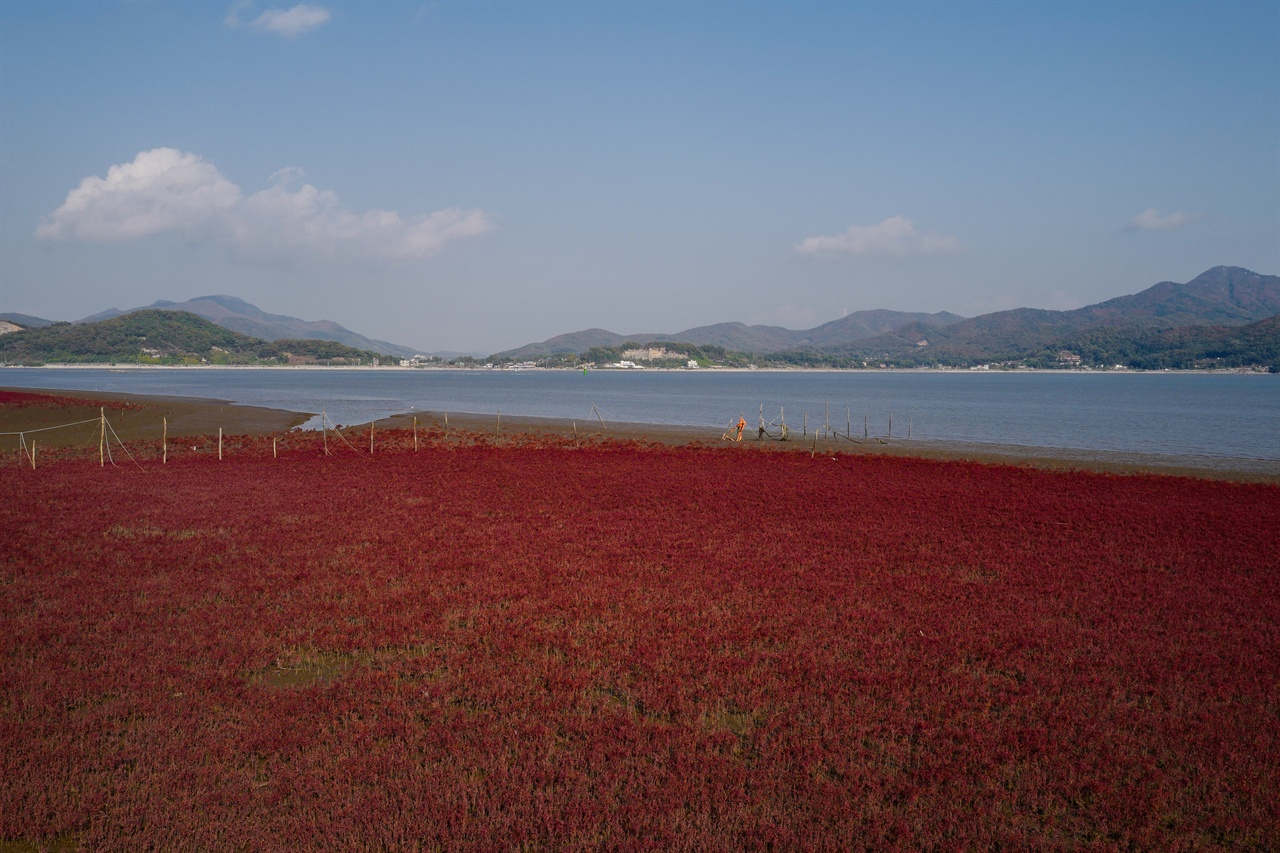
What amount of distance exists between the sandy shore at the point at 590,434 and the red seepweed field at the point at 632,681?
19.1 meters

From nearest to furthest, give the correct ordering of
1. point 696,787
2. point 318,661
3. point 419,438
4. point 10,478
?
point 696,787 < point 318,661 < point 10,478 < point 419,438

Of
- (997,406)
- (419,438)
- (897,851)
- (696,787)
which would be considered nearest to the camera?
(897,851)

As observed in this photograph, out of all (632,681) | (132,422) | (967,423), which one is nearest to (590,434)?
(132,422)

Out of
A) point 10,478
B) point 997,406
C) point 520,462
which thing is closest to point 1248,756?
point 520,462

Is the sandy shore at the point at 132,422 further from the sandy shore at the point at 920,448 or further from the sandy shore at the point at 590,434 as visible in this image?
the sandy shore at the point at 920,448

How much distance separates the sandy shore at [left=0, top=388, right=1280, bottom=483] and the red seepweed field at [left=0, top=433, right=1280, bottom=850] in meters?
19.1

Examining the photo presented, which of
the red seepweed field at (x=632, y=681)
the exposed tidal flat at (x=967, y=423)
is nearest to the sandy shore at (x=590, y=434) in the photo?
the exposed tidal flat at (x=967, y=423)

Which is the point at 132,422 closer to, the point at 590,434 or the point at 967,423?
the point at 590,434

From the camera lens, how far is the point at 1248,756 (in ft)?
25.8

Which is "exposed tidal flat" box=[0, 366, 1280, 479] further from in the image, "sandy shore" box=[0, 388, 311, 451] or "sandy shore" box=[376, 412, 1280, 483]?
"sandy shore" box=[0, 388, 311, 451]

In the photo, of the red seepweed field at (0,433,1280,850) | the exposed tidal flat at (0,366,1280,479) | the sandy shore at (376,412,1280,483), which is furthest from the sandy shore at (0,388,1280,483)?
the red seepweed field at (0,433,1280,850)

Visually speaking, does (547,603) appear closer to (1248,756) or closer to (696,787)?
(696,787)

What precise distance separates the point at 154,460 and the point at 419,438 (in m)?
15.1

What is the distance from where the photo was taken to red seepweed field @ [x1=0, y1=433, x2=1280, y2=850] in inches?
262
